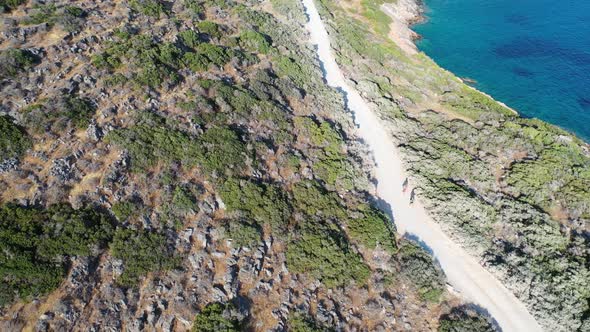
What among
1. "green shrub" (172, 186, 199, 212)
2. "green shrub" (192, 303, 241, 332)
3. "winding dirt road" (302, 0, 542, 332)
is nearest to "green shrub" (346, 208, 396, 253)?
"winding dirt road" (302, 0, 542, 332)

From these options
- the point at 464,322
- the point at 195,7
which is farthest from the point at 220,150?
the point at 195,7

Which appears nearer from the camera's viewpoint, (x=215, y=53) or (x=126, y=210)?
(x=126, y=210)

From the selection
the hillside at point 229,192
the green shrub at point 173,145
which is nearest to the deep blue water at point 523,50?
the hillside at point 229,192

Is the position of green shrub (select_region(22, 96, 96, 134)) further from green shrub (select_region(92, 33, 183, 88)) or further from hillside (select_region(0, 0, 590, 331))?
green shrub (select_region(92, 33, 183, 88))

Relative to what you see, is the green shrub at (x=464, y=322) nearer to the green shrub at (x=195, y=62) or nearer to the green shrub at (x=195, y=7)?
the green shrub at (x=195, y=62)

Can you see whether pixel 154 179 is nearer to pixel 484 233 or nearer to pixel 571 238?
pixel 484 233

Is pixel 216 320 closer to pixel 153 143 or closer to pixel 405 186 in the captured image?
pixel 153 143
